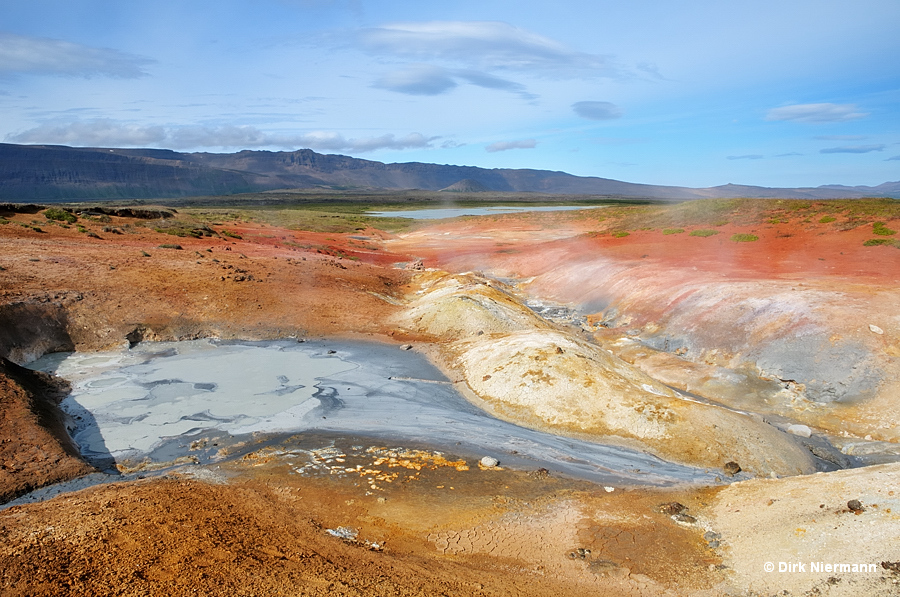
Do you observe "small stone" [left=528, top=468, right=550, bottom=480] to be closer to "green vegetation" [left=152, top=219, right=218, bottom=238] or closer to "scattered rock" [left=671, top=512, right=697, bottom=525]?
"scattered rock" [left=671, top=512, right=697, bottom=525]

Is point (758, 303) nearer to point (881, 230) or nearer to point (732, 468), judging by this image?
point (732, 468)

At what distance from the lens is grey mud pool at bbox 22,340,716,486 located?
33.9ft

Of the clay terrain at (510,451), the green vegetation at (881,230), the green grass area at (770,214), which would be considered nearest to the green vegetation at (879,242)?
the clay terrain at (510,451)

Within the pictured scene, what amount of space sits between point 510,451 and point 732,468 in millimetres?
4128

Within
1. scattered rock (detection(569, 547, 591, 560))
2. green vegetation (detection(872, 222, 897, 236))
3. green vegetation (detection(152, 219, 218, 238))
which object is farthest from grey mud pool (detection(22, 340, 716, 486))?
green vegetation (detection(872, 222, 897, 236))

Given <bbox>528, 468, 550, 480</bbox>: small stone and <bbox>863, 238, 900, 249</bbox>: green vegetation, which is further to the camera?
<bbox>863, 238, 900, 249</bbox>: green vegetation

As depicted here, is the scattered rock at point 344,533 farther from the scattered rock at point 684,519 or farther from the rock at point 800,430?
the rock at point 800,430

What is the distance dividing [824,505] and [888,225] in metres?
30.4

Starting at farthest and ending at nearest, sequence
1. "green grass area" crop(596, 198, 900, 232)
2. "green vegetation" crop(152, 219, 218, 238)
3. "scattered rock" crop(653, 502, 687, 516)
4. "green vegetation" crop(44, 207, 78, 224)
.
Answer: "green vegetation" crop(152, 219, 218, 238), "green grass area" crop(596, 198, 900, 232), "green vegetation" crop(44, 207, 78, 224), "scattered rock" crop(653, 502, 687, 516)

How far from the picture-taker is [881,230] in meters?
29.0

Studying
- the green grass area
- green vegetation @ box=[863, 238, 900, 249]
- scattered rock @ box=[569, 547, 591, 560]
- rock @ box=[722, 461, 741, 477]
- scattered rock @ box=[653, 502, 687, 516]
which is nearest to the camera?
scattered rock @ box=[569, 547, 591, 560]

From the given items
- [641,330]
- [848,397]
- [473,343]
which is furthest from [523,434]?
[641,330]

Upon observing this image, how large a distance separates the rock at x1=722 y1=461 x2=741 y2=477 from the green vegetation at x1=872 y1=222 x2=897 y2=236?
83.9ft

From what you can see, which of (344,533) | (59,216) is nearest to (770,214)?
(344,533)
